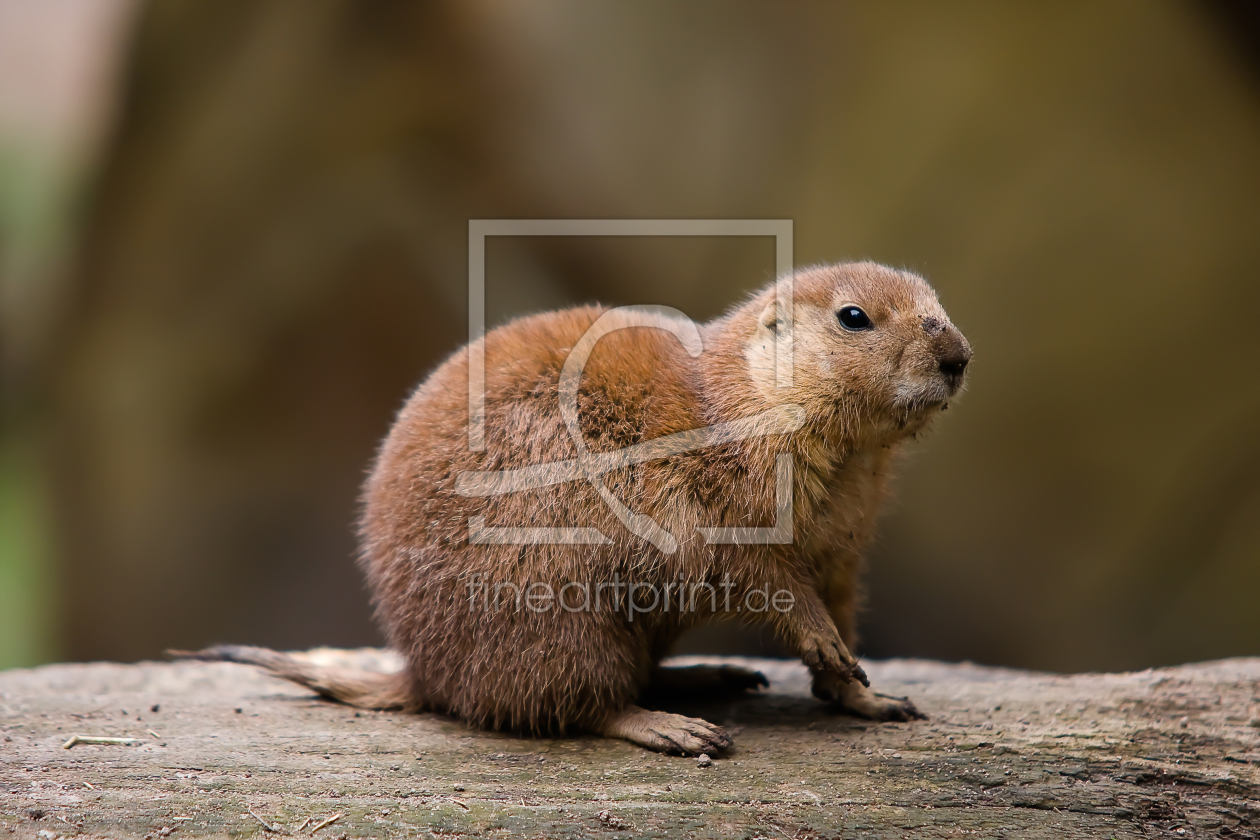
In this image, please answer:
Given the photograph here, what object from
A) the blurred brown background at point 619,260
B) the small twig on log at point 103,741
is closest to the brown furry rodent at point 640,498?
the small twig on log at point 103,741

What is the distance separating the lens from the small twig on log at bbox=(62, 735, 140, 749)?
3771 mm

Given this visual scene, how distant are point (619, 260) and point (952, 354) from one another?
4519 millimetres

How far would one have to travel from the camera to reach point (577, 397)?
13.1 feet

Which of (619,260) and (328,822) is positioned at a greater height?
(619,260)

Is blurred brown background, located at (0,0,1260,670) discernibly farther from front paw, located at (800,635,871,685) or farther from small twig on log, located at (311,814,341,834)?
small twig on log, located at (311,814,341,834)

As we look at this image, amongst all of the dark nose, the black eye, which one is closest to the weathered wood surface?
the dark nose

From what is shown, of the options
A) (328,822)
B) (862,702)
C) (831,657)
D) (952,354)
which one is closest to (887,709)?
(862,702)

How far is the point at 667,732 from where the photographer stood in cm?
377

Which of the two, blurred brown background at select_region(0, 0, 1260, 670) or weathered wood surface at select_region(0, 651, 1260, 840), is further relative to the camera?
blurred brown background at select_region(0, 0, 1260, 670)

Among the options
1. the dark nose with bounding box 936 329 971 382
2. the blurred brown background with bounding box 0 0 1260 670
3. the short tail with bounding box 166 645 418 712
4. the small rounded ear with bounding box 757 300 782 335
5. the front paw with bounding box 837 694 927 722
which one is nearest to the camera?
the dark nose with bounding box 936 329 971 382

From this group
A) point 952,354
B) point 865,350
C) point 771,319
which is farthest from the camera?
point 771,319

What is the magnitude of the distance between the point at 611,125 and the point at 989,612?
5.52 m

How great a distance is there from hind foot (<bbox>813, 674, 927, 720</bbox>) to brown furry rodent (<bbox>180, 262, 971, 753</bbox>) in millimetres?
410

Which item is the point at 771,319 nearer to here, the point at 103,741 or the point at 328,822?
the point at 328,822
